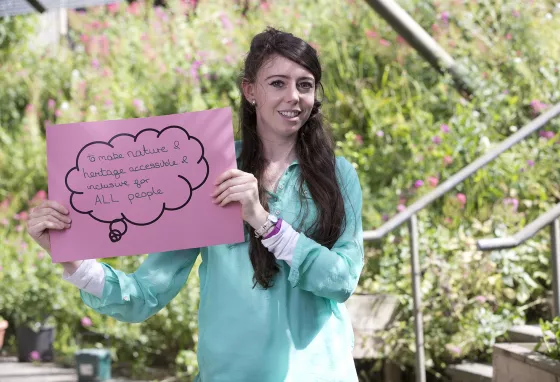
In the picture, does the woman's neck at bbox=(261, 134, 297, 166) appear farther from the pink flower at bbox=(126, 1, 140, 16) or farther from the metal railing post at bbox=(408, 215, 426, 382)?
the pink flower at bbox=(126, 1, 140, 16)

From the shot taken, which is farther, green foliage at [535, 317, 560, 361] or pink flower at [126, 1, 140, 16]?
pink flower at [126, 1, 140, 16]

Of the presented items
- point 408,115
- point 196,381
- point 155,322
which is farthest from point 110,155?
point 408,115

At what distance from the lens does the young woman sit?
1786 mm

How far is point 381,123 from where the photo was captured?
6.27 metres

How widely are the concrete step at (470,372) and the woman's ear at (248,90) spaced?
9.05 feet

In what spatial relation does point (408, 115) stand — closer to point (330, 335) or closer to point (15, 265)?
point (15, 265)

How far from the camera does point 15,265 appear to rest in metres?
6.55

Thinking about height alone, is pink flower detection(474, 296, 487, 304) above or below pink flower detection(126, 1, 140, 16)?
below

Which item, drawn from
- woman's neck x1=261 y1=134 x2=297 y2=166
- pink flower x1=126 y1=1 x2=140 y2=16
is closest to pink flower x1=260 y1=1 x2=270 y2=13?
pink flower x1=126 y1=1 x2=140 y2=16

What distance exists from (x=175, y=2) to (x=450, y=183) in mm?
5196

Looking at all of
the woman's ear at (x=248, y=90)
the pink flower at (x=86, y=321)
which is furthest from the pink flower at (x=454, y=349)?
the woman's ear at (x=248, y=90)

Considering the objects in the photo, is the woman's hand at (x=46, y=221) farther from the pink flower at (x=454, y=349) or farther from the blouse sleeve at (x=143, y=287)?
the pink flower at (x=454, y=349)

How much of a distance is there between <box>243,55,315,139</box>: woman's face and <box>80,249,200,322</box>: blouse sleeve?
1.23 feet

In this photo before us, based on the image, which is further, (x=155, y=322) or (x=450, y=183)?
(x=155, y=322)
